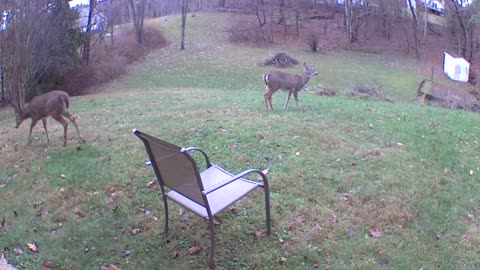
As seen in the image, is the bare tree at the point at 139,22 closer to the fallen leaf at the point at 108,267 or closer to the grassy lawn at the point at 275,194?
the grassy lawn at the point at 275,194

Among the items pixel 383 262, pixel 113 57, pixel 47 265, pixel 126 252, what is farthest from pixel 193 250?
pixel 113 57

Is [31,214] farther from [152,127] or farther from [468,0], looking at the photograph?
[468,0]

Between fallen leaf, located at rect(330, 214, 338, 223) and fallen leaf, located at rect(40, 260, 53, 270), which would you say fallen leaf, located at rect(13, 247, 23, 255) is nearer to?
fallen leaf, located at rect(40, 260, 53, 270)

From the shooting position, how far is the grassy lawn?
4.37 meters

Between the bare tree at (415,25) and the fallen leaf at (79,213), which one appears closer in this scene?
the fallen leaf at (79,213)

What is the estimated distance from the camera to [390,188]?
217 inches

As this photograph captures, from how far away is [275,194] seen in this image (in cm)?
540

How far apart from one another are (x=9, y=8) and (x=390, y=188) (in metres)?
11.0

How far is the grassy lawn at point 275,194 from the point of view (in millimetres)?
4367

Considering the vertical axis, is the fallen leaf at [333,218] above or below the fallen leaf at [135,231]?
above

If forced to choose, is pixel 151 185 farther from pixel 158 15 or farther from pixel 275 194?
pixel 158 15

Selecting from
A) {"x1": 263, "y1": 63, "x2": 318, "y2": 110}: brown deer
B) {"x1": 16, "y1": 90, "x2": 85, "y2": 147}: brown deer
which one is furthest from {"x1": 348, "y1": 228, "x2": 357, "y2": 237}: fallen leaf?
{"x1": 263, "y1": 63, "x2": 318, "y2": 110}: brown deer

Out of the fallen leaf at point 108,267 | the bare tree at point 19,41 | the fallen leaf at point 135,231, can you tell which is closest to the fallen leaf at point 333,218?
the fallen leaf at point 135,231

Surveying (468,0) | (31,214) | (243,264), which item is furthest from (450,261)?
(468,0)
